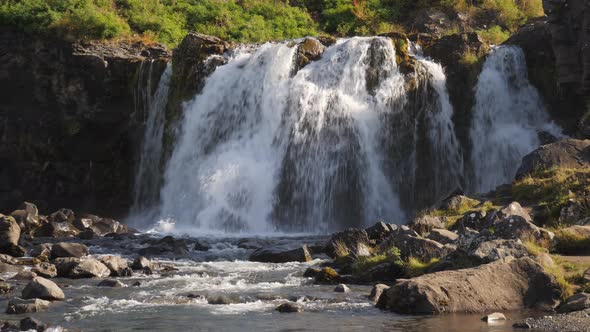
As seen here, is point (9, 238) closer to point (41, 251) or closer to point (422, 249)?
point (41, 251)

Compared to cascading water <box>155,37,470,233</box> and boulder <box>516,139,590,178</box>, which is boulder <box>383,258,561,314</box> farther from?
cascading water <box>155,37,470,233</box>

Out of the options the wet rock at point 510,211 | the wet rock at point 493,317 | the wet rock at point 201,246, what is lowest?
the wet rock at point 493,317

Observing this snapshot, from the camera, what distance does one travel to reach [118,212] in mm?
36000

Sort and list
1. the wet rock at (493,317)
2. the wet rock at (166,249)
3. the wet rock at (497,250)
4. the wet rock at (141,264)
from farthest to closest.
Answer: the wet rock at (166,249) < the wet rock at (141,264) < the wet rock at (497,250) < the wet rock at (493,317)

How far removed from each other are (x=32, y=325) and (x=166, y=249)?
34.5ft

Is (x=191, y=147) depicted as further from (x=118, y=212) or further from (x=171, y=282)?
(x=171, y=282)

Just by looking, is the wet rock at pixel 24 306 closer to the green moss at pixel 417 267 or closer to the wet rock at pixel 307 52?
the green moss at pixel 417 267

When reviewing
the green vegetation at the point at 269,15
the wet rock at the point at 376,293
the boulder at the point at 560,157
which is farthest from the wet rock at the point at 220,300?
the green vegetation at the point at 269,15

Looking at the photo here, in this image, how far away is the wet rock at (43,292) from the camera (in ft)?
49.0

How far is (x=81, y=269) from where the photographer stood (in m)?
18.3

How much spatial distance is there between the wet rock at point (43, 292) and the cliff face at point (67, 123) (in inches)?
815

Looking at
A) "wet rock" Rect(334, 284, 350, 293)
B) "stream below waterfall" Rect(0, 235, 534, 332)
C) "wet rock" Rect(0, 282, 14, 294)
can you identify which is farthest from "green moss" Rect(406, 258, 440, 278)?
"wet rock" Rect(0, 282, 14, 294)

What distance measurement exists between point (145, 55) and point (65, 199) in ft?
24.5

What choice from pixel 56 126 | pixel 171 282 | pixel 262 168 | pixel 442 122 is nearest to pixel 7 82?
pixel 56 126
